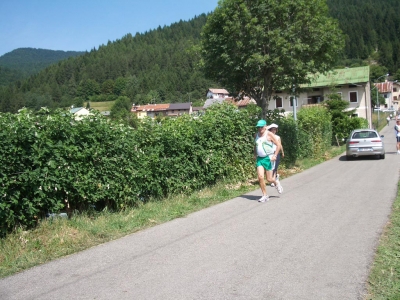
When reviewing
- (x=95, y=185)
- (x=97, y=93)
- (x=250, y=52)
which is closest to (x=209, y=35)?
(x=250, y=52)

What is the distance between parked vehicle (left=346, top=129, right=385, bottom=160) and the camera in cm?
1964

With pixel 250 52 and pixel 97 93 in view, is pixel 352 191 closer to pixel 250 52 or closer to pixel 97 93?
pixel 250 52

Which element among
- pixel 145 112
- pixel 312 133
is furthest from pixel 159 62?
pixel 145 112

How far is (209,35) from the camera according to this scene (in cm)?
1536

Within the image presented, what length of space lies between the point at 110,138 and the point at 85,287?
12.7 feet

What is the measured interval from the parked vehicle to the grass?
1088 cm

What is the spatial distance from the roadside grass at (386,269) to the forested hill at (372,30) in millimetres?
150934

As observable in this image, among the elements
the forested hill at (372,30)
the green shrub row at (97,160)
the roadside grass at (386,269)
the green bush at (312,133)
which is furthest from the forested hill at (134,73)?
the forested hill at (372,30)

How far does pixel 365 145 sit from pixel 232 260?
16497mm

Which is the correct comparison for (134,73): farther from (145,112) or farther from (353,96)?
(145,112)

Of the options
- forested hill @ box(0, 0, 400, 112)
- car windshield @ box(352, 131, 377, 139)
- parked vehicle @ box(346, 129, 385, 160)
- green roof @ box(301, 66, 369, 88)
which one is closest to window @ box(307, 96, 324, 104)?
green roof @ box(301, 66, 369, 88)

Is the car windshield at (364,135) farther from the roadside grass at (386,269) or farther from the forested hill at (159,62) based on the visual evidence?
the roadside grass at (386,269)

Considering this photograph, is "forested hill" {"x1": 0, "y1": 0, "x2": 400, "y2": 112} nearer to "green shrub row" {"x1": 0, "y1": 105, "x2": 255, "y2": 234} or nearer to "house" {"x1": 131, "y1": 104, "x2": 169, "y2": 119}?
"house" {"x1": 131, "y1": 104, "x2": 169, "y2": 119}

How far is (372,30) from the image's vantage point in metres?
154
